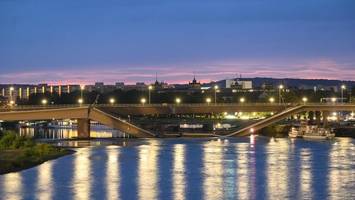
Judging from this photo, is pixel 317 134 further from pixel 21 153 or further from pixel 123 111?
pixel 21 153

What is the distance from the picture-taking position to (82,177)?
4397cm

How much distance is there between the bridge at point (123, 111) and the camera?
281 feet

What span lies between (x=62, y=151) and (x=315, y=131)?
3478cm

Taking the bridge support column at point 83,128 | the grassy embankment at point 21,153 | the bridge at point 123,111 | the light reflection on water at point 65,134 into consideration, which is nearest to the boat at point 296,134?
the bridge at point 123,111

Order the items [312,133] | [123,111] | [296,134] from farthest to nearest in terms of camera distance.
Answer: [123,111]
[296,134]
[312,133]

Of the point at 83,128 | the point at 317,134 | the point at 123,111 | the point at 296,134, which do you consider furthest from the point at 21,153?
the point at 296,134

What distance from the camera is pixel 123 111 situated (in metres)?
91.3

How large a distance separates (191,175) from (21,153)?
17.2m

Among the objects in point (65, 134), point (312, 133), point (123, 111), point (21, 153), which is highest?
point (123, 111)

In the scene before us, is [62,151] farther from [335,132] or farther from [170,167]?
[335,132]

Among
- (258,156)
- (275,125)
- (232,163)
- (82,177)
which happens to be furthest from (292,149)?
(275,125)

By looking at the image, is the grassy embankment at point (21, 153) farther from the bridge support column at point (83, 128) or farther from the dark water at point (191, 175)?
the bridge support column at point (83, 128)

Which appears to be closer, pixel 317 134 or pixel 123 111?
pixel 317 134

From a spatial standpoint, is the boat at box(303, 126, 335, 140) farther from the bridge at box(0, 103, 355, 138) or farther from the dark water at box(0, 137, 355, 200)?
the dark water at box(0, 137, 355, 200)
